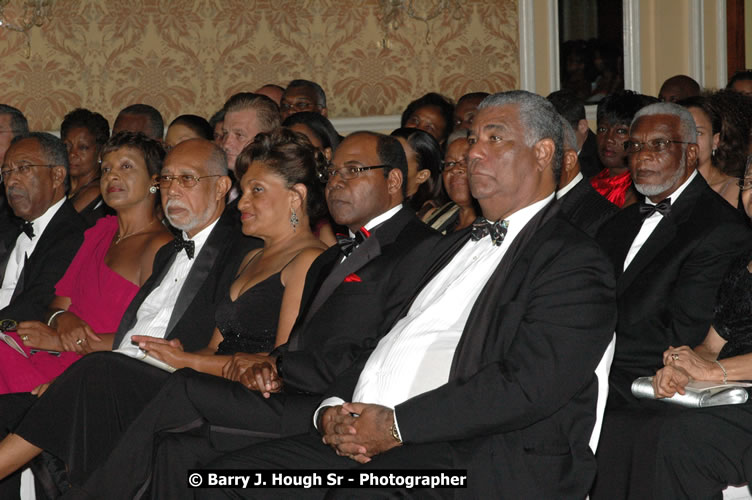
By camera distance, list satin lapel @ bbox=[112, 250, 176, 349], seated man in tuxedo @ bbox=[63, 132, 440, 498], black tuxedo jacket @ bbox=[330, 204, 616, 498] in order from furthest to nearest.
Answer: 1. satin lapel @ bbox=[112, 250, 176, 349]
2. seated man in tuxedo @ bbox=[63, 132, 440, 498]
3. black tuxedo jacket @ bbox=[330, 204, 616, 498]

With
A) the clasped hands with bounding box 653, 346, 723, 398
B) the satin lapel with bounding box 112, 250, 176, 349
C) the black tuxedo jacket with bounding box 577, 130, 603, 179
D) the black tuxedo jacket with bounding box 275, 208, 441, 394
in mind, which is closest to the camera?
the clasped hands with bounding box 653, 346, 723, 398

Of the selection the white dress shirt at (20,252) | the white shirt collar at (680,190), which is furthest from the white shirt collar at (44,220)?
the white shirt collar at (680,190)

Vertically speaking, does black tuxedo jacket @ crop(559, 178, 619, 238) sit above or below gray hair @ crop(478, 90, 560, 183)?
below

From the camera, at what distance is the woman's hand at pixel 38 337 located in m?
4.48

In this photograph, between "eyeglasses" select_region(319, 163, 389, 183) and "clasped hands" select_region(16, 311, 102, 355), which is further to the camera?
"clasped hands" select_region(16, 311, 102, 355)

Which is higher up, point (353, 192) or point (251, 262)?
point (353, 192)

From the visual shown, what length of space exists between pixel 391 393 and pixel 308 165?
137 cm

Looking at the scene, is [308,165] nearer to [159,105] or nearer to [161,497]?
[161,497]

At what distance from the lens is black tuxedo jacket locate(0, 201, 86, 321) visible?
4883 millimetres

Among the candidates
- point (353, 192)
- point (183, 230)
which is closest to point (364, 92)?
point (183, 230)

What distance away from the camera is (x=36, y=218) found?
5332 mm

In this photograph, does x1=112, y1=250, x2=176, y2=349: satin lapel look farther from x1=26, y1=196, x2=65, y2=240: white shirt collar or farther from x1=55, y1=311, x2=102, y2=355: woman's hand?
x1=26, y1=196, x2=65, y2=240: white shirt collar

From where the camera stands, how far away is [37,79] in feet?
24.6

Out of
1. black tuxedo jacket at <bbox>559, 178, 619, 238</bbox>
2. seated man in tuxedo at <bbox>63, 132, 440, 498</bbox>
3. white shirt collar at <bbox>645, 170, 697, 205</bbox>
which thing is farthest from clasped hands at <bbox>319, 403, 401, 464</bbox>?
black tuxedo jacket at <bbox>559, 178, 619, 238</bbox>
